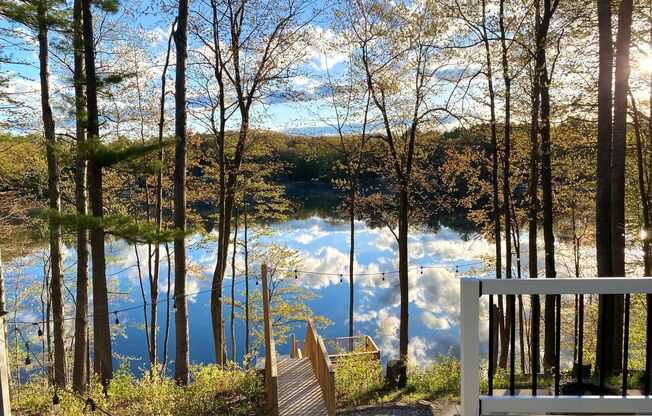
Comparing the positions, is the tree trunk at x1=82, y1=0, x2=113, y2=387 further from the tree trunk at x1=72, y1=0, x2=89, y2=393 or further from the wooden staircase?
the wooden staircase

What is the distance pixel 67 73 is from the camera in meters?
10.5

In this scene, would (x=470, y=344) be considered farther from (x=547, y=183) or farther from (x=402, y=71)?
(x=402, y=71)

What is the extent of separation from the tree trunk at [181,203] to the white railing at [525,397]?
6451 mm

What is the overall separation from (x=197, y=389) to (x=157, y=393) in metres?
0.91

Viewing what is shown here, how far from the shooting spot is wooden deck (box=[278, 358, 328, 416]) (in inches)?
241

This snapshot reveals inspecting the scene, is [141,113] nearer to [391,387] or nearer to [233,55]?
[233,55]

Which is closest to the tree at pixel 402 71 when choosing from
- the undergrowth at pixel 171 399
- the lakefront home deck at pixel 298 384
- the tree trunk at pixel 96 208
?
the lakefront home deck at pixel 298 384

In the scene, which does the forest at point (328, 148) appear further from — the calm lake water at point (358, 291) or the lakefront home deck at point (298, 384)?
the calm lake water at point (358, 291)

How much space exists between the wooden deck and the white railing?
379 centimetres

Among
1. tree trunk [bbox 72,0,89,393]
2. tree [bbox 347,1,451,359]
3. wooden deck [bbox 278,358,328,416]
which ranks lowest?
wooden deck [bbox 278,358,328,416]

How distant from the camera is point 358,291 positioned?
989 inches

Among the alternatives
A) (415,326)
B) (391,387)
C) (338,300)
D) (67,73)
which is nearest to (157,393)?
(391,387)

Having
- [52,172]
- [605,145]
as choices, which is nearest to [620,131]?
[605,145]

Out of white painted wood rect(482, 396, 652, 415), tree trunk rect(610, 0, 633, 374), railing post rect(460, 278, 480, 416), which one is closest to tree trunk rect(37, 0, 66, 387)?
railing post rect(460, 278, 480, 416)
